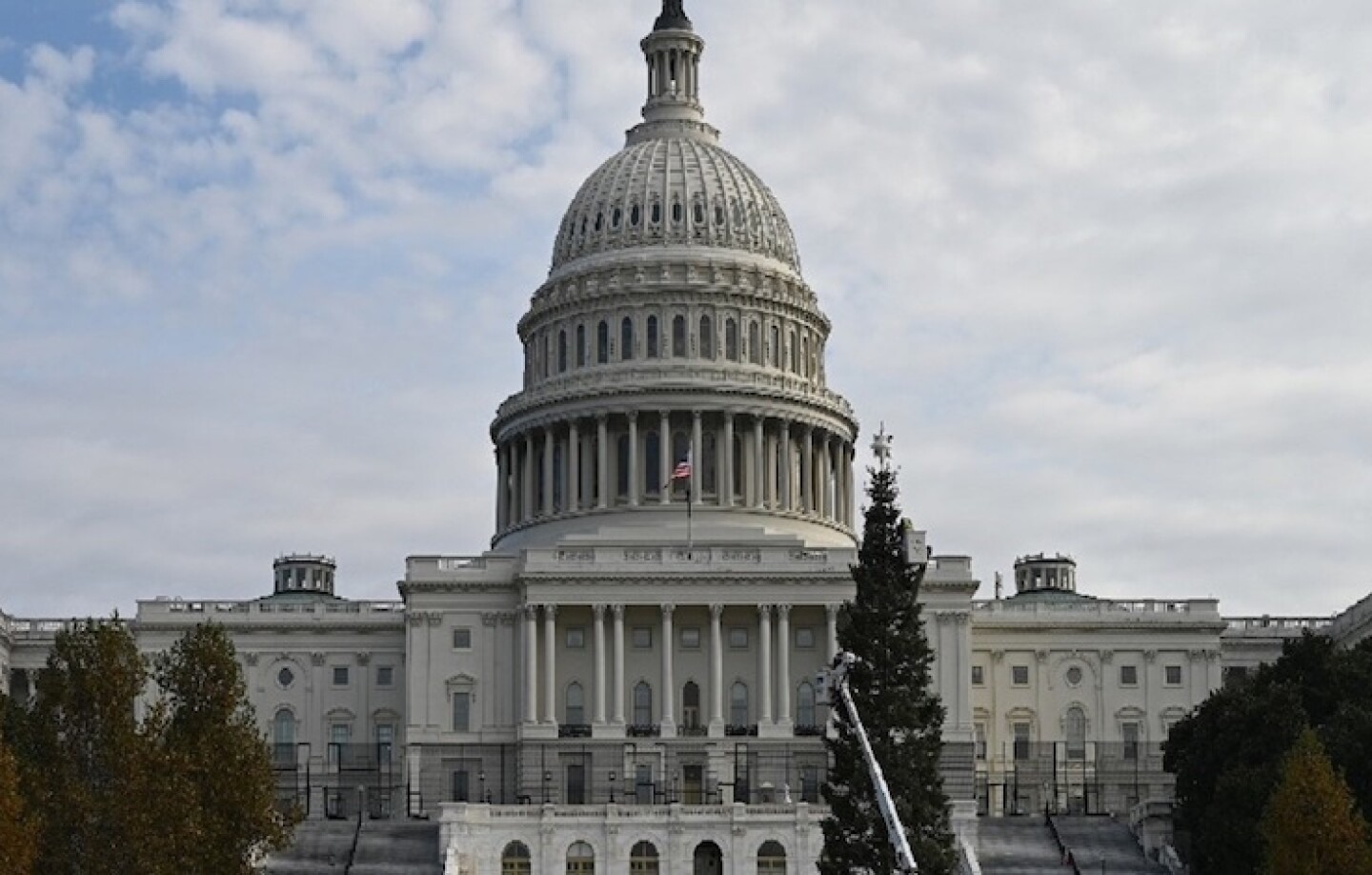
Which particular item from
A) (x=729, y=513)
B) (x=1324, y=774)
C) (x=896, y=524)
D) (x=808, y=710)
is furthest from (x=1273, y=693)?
(x=729, y=513)

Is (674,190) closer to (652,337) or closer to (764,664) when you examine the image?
(652,337)

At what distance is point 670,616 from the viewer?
16475cm

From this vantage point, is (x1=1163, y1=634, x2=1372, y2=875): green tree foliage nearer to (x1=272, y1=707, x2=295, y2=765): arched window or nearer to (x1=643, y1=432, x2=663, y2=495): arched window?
(x1=643, y1=432, x2=663, y2=495): arched window

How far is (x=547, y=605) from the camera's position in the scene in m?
165

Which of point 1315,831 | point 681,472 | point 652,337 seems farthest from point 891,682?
point 652,337

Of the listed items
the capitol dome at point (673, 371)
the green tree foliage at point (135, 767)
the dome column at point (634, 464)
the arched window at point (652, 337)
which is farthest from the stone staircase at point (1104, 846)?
the arched window at point (652, 337)

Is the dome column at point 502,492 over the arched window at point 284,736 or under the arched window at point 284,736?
over

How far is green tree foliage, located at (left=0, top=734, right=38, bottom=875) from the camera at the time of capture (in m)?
92.8

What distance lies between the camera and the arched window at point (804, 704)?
164500mm

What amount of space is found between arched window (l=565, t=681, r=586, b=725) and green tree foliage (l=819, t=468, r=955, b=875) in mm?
58787

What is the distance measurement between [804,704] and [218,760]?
6349cm

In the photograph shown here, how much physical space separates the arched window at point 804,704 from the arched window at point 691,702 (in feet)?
16.9

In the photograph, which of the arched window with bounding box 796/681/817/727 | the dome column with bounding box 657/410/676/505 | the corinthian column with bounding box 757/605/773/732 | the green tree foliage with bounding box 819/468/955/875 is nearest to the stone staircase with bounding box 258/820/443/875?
the corinthian column with bounding box 757/605/773/732

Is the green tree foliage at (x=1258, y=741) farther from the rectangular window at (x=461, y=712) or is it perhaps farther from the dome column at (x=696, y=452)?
the dome column at (x=696, y=452)
